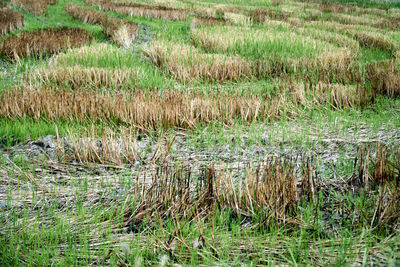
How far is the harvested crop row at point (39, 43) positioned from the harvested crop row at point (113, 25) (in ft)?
2.11

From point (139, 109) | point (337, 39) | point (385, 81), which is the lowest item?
point (139, 109)

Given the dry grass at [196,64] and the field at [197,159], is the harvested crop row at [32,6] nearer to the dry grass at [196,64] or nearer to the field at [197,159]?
the field at [197,159]

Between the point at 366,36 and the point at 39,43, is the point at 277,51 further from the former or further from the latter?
the point at 39,43

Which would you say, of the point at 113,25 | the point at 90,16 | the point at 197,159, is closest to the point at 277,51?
the point at 113,25

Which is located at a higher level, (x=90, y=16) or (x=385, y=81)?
(x=90, y=16)

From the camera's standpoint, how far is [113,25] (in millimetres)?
8945

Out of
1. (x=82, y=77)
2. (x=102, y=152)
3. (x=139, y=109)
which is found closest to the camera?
(x=102, y=152)

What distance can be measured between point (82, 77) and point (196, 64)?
5.77ft

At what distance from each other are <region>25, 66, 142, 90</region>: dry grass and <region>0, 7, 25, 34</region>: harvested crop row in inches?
136

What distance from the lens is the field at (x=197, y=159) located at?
1859mm

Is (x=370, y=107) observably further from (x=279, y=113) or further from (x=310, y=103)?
(x=279, y=113)

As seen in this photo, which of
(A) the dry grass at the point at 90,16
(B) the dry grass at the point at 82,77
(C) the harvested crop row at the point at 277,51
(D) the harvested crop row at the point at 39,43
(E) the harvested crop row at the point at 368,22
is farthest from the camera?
(E) the harvested crop row at the point at 368,22

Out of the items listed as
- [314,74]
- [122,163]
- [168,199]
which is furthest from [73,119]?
[314,74]

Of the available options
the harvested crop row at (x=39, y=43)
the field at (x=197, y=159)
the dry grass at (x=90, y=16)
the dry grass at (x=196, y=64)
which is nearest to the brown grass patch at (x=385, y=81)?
the field at (x=197, y=159)
